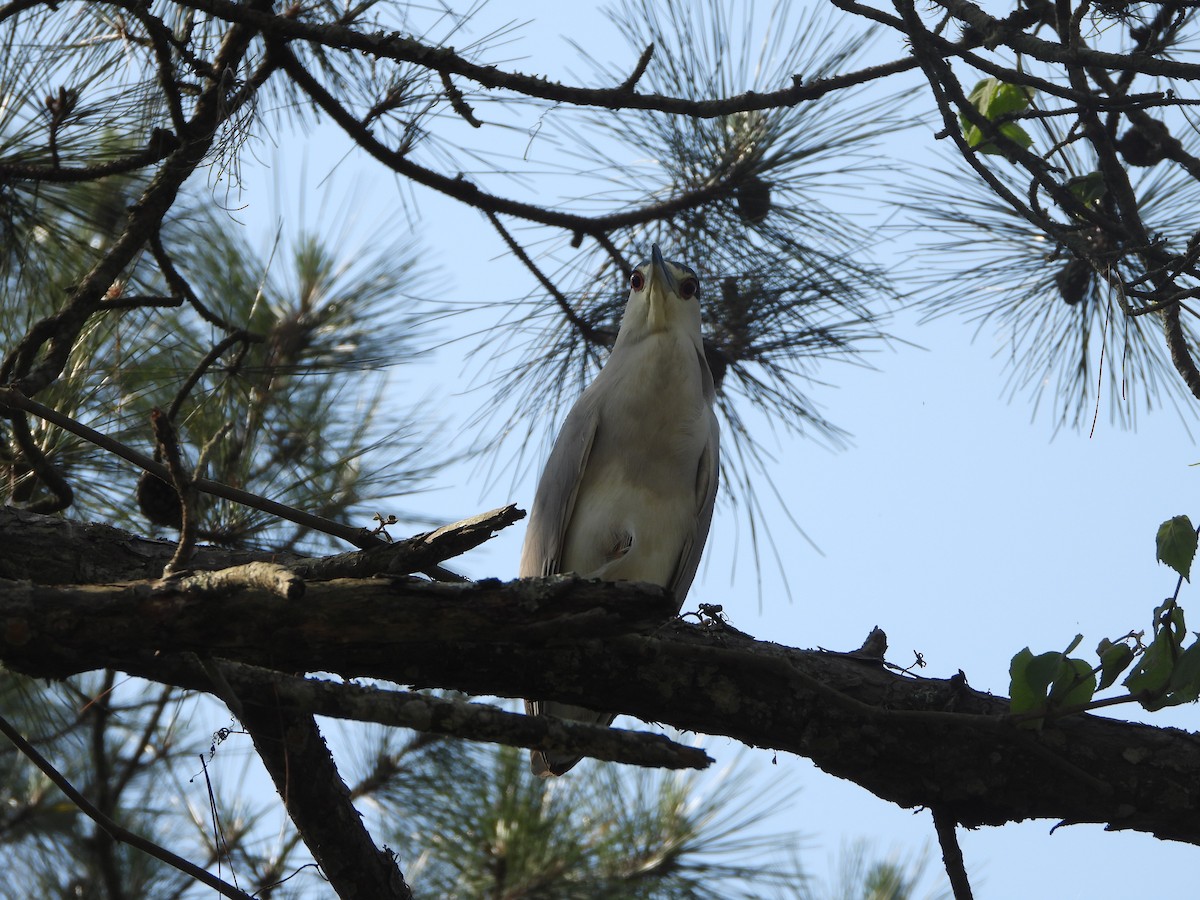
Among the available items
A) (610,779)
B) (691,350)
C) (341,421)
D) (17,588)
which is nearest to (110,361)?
(341,421)

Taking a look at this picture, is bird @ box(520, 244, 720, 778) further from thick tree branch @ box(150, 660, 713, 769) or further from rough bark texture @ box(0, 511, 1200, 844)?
thick tree branch @ box(150, 660, 713, 769)

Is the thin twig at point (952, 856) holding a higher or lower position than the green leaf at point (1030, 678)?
lower

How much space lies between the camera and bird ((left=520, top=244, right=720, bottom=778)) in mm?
3225

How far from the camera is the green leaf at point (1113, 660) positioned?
6.24ft

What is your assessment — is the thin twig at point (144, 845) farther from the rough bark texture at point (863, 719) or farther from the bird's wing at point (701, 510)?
the bird's wing at point (701, 510)

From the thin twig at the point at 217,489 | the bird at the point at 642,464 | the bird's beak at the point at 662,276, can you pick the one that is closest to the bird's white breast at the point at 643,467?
the bird at the point at 642,464

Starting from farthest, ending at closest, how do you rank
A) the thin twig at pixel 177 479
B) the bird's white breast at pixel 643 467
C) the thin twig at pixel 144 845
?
the bird's white breast at pixel 643 467
the thin twig at pixel 144 845
the thin twig at pixel 177 479

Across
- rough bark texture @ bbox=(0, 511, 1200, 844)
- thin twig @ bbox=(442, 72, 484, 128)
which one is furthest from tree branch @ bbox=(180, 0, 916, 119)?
rough bark texture @ bbox=(0, 511, 1200, 844)

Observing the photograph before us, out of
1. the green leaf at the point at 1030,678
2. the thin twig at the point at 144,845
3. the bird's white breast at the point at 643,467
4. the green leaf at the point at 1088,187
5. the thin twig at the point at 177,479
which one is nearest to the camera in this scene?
the thin twig at the point at 177,479

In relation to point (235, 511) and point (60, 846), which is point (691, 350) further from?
point (60, 846)

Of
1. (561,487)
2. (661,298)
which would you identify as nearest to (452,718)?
(561,487)

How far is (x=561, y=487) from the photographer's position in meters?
3.33

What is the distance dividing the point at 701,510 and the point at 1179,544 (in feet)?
5.33

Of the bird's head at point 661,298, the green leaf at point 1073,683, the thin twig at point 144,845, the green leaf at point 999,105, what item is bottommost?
the thin twig at point 144,845
